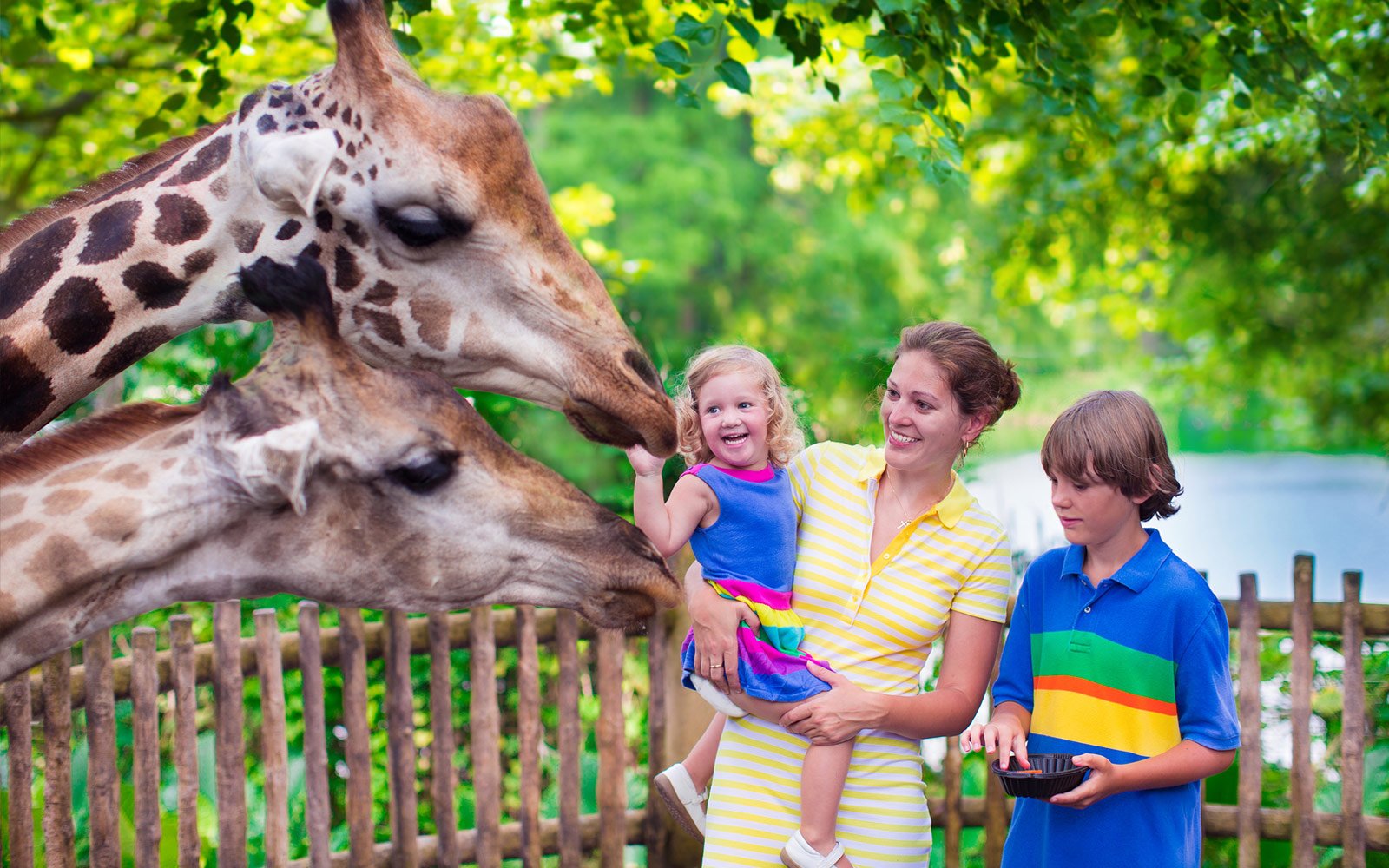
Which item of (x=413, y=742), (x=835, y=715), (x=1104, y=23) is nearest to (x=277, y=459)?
(x=835, y=715)

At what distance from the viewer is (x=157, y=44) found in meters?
7.77

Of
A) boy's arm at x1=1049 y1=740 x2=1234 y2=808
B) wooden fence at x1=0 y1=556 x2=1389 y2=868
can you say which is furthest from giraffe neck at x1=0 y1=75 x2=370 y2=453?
wooden fence at x1=0 y1=556 x2=1389 y2=868

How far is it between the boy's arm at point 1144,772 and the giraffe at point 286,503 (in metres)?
1.05

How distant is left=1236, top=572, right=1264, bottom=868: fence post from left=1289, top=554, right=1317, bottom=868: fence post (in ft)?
0.43

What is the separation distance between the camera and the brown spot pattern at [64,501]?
1.61 metres

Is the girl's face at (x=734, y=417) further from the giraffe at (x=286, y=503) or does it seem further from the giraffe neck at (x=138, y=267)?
the giraffe neck at (x=138, y=267)

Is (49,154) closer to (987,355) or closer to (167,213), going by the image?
(167,213)

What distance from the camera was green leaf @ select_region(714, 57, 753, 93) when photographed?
11.2ft

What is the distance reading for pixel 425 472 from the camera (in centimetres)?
174

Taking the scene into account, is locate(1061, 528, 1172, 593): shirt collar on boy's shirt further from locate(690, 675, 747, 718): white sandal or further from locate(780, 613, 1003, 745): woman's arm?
locate(690, 675, 747, 718): white sandal

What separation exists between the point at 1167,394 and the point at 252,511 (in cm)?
1776

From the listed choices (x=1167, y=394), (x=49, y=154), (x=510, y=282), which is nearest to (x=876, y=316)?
(x=1167, y=394)

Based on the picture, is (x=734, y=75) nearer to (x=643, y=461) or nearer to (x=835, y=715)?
(x=643, y=461)

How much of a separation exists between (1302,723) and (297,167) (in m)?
4.15
